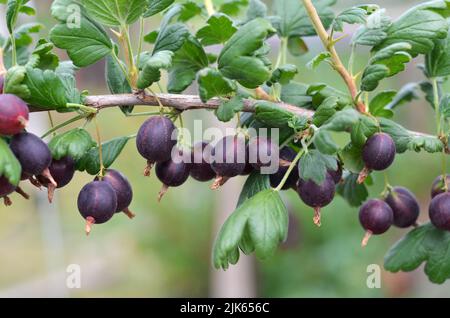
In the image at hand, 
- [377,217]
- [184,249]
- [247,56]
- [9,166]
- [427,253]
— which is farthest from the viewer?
[184,249]

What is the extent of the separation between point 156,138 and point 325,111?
0.86ft

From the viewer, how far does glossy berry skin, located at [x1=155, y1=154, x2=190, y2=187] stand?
0.96 metres

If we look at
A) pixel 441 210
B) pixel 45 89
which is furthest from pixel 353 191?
pixel 45 89

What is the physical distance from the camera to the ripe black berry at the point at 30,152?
0.80m

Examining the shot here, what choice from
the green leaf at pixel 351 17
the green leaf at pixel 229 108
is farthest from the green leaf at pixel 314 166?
the green leaf at pixel 351 17

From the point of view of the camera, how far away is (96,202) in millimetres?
880

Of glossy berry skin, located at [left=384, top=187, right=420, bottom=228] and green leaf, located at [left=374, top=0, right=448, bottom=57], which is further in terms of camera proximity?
glossy berry skin, located at [left=384, top=187, right=420, bottom=228]

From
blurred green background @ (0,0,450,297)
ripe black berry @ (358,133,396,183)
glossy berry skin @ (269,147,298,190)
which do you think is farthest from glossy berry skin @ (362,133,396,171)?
blurred green background @ (0,0,450,297)

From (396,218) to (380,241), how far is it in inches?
98.4

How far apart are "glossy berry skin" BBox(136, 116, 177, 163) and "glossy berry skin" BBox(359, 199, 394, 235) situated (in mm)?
399

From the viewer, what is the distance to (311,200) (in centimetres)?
93

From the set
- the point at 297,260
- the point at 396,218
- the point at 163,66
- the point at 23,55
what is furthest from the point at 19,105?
the point at 297,260

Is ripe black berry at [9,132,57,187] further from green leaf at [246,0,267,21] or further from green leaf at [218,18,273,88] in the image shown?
green leaf at [246,0,267,21]

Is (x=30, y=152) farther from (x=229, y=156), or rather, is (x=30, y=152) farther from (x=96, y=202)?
(x=229, y=156)
